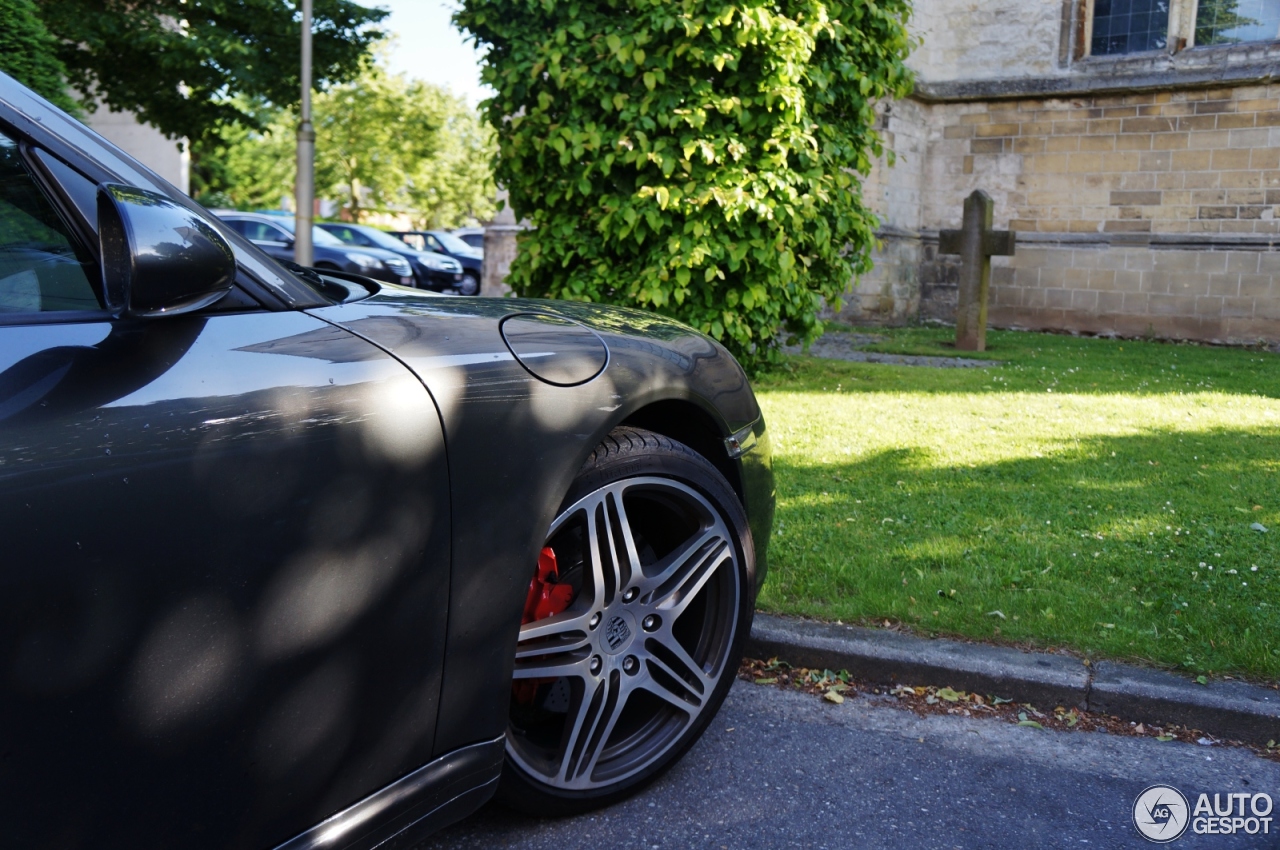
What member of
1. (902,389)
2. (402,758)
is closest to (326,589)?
(402,758)

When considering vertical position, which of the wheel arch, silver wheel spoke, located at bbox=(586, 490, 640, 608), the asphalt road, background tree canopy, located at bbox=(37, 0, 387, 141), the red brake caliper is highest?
background tree canopy, located at bbox=(37, 0, 387, 141)

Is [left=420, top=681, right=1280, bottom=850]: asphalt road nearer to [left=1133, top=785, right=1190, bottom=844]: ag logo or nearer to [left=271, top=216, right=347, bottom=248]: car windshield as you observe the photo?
[left=1133, top=785, right=1190, bottom=844]: ag logo

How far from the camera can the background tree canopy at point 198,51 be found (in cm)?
1302

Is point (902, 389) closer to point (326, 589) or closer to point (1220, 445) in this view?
point (1220, 445)

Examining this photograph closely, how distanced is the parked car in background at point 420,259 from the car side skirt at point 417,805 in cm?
2190

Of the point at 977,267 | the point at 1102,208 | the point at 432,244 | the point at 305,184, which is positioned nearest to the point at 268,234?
the point at 305,184

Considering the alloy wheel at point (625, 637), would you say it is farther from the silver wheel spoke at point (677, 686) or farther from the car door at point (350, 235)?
the car door at point (350, 235)

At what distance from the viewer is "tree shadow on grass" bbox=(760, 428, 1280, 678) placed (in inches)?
140

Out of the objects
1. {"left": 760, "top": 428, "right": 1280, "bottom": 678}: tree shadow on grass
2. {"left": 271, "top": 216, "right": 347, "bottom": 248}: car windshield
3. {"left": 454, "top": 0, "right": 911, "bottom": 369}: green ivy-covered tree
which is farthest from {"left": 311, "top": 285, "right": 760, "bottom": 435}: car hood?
{"left": 271, "top": 216, "right": 347, "bottom": 248}: car windshield

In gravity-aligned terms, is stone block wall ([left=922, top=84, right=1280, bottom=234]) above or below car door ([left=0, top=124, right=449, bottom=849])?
above

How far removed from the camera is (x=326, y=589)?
68.7 inches

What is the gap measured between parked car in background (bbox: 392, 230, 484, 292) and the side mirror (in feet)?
80.3

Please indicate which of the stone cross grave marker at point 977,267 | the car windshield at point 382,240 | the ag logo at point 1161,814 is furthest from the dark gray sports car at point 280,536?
the car windshield at point 382,240

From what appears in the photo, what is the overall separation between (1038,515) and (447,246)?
80.9ft
